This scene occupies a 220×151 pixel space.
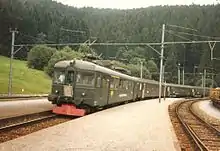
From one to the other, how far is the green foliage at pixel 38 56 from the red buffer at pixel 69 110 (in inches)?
2653

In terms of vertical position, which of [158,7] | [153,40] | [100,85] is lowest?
[100,85]

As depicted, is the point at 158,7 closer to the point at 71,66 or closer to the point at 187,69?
the point at 187,69

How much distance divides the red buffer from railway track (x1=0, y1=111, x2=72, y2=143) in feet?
1.57

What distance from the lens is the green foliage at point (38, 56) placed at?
8819 centimetres

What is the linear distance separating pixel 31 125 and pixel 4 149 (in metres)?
7.06

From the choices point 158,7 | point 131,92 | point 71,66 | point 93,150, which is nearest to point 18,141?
point 93,150

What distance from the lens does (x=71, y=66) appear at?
22.0 meters

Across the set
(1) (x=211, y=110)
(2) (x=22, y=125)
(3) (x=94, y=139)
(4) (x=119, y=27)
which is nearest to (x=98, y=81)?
(2) (x=22, y=125)

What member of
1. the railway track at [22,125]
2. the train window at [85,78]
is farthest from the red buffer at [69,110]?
the train window at [85,78]

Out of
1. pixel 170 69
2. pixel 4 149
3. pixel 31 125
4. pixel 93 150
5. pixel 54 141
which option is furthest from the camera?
pixel 170 69

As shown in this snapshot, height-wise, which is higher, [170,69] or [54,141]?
[170,69]

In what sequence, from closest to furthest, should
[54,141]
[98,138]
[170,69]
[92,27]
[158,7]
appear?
Result: [54,141]
[98,138]
[92,27]
[158,7]
[170,69]

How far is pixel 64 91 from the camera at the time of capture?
70.1ft

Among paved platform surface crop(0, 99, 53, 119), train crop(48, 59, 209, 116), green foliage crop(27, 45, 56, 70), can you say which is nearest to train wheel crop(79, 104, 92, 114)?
train crop(48, 59, 209, 116)
